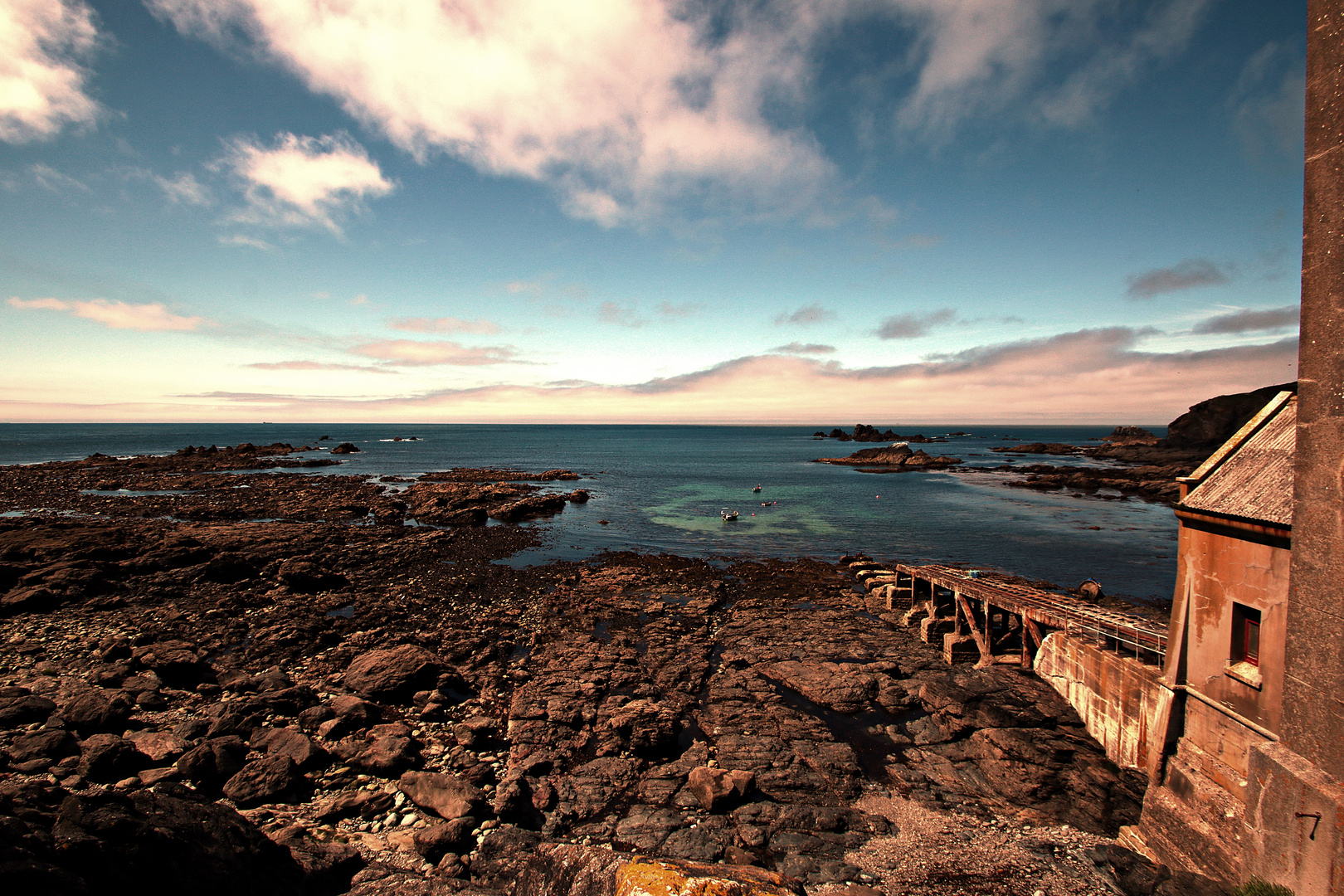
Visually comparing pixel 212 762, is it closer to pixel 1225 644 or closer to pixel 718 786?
pixel 718 786

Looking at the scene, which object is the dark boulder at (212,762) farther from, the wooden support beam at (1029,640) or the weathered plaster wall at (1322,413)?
the wooden support beam at (1029,640)

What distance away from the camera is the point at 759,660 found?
68.9 ft

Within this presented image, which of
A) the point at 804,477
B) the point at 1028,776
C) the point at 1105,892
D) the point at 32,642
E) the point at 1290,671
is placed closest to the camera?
the point at 1290,671

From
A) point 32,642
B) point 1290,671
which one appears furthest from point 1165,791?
point 32,642

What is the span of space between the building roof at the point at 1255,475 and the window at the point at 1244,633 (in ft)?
6.19

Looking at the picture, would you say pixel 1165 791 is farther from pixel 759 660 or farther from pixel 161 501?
pixel 161 501

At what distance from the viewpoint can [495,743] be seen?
15281mm

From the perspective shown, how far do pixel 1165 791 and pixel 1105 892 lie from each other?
2889 millimetres

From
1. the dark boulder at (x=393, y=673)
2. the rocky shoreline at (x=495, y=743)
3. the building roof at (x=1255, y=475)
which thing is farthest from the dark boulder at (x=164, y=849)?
the building roof at (x=1255, y=475)

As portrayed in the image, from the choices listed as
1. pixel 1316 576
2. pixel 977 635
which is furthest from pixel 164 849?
pixel 977 635

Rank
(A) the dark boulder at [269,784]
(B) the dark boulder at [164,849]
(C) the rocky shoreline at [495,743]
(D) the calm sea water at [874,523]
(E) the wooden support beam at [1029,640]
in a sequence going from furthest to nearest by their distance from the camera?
(D) the calm sea water at [874,523]
(E) the wooden support beam at [1029,640]
(A) the dark boulder at [269,784]
(C) the rocky shoreline at [495,743]
(B) the dark boulder at [164,849]

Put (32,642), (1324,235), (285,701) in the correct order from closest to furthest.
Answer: (1324,235)
(285,701)
(32,642)

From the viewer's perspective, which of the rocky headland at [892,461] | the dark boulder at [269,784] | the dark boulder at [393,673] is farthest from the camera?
the rocky headland at [892,461]

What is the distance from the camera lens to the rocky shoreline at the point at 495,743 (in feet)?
32.6
